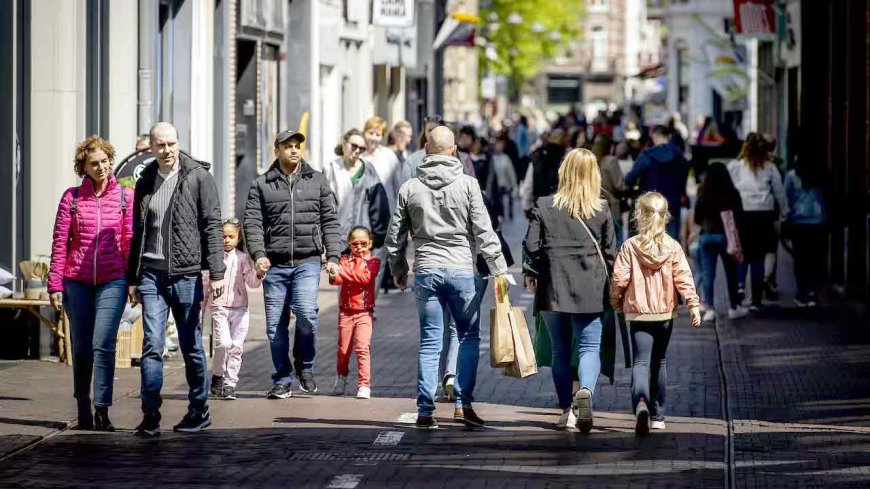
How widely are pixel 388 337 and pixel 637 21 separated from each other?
11882 centimetres

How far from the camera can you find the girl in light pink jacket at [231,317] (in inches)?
499

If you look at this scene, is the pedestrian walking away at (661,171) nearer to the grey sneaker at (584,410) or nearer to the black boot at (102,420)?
the grey sneaker at (584,410)

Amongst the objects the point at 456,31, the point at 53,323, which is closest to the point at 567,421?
the point at 53,323

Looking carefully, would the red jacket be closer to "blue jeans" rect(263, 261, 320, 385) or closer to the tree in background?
"blue jeans" rect(263, 261, 320, 385)

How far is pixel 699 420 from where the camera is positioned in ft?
38.2

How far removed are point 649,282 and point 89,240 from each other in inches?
124

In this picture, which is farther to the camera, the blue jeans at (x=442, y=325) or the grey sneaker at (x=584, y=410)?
the blue jeans at (x=442, y=325)

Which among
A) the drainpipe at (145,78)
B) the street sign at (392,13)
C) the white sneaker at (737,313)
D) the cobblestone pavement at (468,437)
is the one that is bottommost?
the cobblestone pavement at (468,437)

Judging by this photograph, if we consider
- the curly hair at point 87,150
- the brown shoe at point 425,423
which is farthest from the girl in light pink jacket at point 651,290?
the curly hair at point 87,150

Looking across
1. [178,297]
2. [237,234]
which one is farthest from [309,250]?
[178,297]

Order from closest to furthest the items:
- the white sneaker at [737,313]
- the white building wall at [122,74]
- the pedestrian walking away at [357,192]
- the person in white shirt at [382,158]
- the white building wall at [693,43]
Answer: the pedestrian walking away at [357,192], the white building wall at [122,74], the person in white shirt at [382,158], the white sneaker at [737,313], the white building wall at [693,43]

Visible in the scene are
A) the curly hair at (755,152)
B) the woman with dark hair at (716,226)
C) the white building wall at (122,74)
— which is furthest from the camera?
the curly hair at (755,152)

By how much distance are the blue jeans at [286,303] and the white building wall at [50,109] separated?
128 inches

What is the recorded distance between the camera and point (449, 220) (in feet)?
36.9
